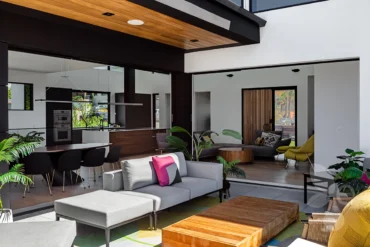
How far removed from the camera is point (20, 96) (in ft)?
35.1

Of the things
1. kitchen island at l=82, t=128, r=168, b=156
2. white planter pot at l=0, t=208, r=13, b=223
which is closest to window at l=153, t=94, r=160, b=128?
kitchen island at l=82, t=128, r=168, b=156

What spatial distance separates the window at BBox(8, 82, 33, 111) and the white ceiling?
0.62 metres

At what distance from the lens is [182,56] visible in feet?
23.6

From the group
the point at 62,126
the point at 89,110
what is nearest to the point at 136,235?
the point at 62,126

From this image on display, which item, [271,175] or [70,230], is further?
[271,175]

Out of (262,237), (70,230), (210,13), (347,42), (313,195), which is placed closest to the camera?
(70,230)

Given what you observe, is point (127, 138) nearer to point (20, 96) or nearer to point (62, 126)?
point (62, 126)

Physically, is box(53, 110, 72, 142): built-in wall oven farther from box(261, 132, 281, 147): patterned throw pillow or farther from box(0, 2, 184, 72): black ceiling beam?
box(261, 132, 281, 147): patterned throw pillow

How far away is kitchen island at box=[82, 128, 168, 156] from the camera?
11.0m

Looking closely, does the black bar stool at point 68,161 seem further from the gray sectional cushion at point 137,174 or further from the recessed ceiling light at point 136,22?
A: the recessed ceiling light at point 136,22

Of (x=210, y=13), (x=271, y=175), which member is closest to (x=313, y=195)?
(x=271, y=175)

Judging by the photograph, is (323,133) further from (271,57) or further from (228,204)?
(228,204)

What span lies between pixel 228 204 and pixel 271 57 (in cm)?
300

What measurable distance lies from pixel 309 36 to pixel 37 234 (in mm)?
4917
